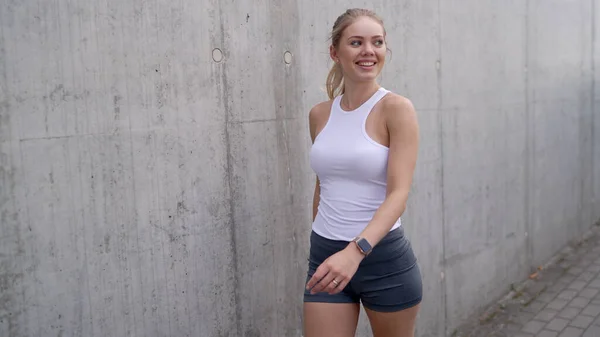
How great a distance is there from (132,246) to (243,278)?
26.6 inches

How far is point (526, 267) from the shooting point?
5.85 m

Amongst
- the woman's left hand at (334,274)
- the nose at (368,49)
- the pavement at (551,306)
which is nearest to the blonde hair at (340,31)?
the nose at (368,49)

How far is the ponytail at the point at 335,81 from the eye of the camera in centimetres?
260

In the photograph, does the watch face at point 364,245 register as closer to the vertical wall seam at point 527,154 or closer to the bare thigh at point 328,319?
the bare thigh at point 328,319

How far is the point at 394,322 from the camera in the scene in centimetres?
233

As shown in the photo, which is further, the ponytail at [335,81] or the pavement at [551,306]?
the pavement at [551,306]

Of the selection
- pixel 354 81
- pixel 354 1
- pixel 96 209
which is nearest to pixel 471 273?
pixel 354 1

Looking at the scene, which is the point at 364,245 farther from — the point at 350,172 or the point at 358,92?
the point at 358,92

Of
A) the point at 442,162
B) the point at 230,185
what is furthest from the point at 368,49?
the point at 442,162

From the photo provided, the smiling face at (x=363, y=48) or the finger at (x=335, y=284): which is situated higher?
the smiling face at (x=363, y=48)

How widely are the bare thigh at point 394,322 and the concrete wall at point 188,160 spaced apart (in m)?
0.88

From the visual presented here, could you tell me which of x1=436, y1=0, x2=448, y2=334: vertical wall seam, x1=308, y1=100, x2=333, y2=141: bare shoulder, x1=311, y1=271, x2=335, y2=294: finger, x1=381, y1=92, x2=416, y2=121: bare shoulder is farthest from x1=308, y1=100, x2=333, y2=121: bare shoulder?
x1=436, y1=0, x2=448, y2=334: vertical wall seam

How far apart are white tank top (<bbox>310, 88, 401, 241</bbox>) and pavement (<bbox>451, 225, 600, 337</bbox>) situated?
Answer: 9.03 ft

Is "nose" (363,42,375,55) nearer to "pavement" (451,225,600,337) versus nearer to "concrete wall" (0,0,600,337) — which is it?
"concrete wall" (0,0,600,337)
